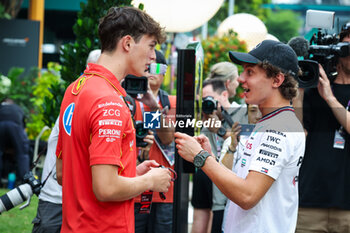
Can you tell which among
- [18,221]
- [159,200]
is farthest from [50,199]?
[18,221]

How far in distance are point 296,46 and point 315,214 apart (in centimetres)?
119

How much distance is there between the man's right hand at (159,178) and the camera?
88.5 inches

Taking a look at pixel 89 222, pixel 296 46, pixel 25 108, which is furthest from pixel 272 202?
pixel 25 108

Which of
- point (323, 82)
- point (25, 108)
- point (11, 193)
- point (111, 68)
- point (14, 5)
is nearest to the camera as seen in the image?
point (111, 68)

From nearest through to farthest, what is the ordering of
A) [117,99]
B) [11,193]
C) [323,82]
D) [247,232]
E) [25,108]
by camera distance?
[117,99]
[247,232]
[11,193]
[323,82]
[25,108]

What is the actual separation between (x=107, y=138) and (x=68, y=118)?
12.6 inches

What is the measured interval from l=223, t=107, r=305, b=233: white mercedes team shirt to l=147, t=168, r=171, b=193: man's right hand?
40 centimetres

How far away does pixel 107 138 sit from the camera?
1981 millimetres

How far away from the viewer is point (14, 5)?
12.9 m

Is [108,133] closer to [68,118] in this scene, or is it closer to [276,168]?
[68,118]

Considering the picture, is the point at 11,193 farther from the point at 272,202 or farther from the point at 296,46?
the point at 296,46

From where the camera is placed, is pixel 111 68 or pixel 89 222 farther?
Answer: pixel 111 68

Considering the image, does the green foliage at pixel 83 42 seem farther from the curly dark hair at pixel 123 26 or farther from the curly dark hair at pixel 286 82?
the curly dark hair at pixel 286 82

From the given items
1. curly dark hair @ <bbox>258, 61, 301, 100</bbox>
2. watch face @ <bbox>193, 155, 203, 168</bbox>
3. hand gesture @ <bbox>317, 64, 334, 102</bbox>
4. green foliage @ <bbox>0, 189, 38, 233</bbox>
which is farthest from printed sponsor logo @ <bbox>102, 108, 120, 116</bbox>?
green foliage @ <bbox>0, 189, 38, 233</bbox>
